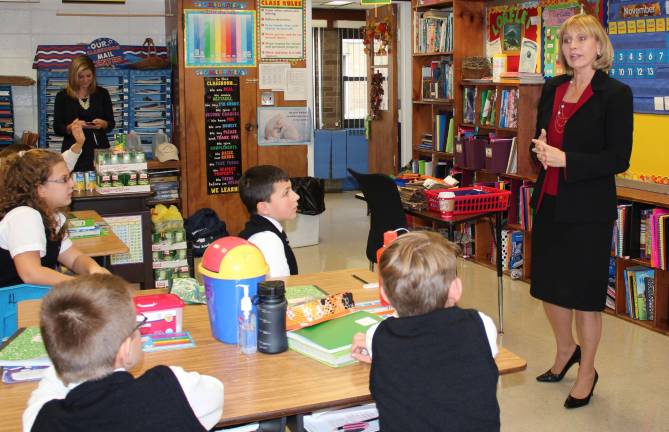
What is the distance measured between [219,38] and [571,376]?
466cm

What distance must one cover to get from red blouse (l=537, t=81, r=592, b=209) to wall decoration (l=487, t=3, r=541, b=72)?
2769mm

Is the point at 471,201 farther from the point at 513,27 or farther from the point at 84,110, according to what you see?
the point at 84,110

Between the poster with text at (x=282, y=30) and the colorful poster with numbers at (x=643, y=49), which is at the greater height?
the poster with text at (x=282, y=30)

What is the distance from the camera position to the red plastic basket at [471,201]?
492 cm

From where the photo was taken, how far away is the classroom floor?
380cm

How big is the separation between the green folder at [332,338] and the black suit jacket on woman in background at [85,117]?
4.58 meters

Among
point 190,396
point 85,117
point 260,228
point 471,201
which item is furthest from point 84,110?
point 190,396

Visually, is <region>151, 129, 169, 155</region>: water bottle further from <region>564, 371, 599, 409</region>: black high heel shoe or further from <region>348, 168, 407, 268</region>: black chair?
<region>564, 371, 599, 409</region>: black high heel shoe

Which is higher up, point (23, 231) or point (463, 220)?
point (23, 231)

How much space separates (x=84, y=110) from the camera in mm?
6609

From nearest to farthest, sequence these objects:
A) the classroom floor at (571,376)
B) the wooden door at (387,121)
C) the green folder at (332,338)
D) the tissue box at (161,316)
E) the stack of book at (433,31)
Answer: the green folder at (332,338), the tissue box at (161,316), the classroom floor at (571,376), the stack of book at (433,31), the wooden door at (387,121)

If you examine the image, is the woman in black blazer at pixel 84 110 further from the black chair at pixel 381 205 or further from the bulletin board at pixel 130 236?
the black chair at pixel 381 205

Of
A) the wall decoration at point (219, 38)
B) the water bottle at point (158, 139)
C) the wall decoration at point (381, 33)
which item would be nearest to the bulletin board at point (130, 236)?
the water bottle at point (158, 139)

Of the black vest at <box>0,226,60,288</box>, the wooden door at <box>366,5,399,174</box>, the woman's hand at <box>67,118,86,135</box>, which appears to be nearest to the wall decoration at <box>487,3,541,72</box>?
the wooden door at <box>366,5,399,174</box>
